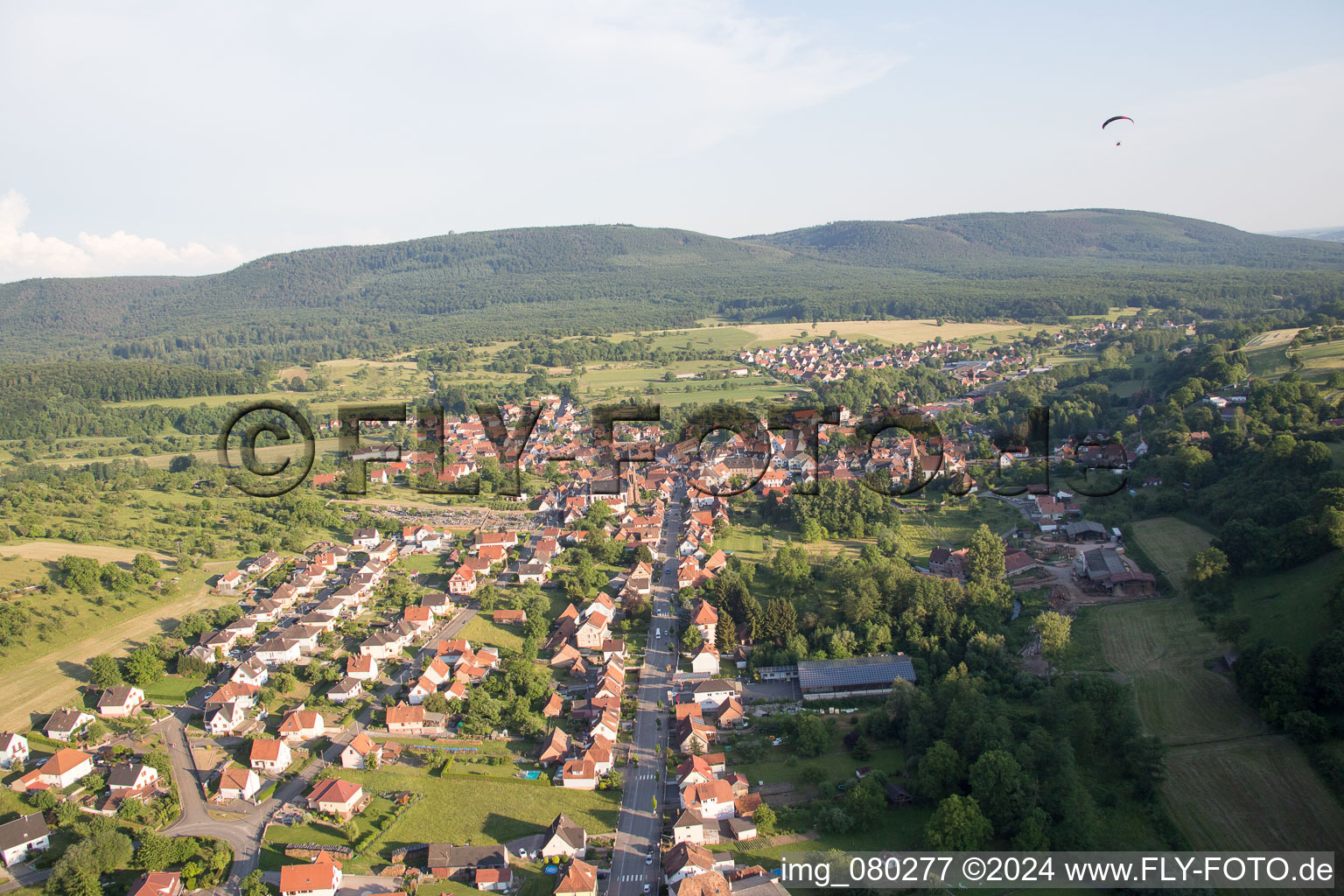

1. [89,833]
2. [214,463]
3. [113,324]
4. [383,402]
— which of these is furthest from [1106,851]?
[113,324]

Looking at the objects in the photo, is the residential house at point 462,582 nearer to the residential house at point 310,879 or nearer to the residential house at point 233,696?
the residential house at point 233,696

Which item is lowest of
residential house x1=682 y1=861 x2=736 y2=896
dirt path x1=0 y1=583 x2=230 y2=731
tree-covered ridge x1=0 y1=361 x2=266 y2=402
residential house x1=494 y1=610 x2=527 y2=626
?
residential house x1=682 y1=861 x2=736 y2=896

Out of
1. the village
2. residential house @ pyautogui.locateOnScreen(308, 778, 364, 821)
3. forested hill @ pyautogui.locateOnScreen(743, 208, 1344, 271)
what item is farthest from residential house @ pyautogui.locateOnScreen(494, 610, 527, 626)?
forested hill @ pyautogui.locateOnScreen(743, 208, 1344, 271)

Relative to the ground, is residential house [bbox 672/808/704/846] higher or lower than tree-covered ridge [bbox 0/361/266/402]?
lower

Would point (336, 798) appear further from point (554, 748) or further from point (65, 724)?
point (65, 724)

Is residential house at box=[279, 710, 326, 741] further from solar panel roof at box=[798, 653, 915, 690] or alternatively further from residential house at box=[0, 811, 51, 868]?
solar panel roof at box=[798, 653, 915, 690]
